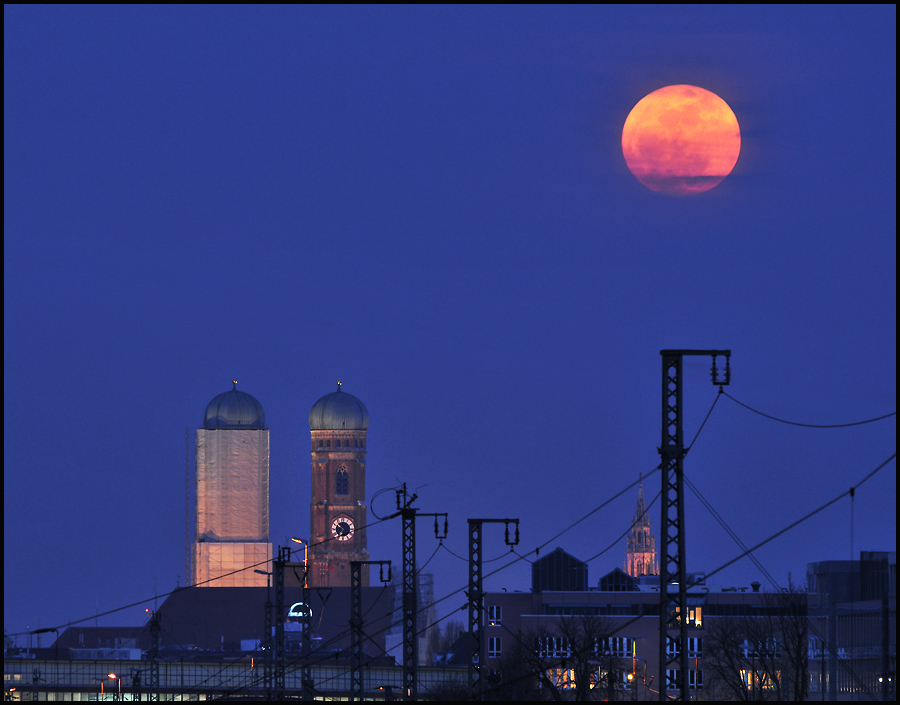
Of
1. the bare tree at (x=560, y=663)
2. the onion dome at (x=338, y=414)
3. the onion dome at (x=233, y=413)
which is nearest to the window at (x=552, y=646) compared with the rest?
the bare tree at (x=560, y=663)

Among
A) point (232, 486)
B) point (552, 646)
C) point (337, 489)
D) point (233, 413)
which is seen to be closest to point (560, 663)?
point (552, 646)

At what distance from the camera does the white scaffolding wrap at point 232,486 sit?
603ft

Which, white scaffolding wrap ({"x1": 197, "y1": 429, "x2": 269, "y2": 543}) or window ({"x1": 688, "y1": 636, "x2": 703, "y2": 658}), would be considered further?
white scaffolding wrap ({"x1": 197, "y1": 429, "x2": 269, "y2": 543})

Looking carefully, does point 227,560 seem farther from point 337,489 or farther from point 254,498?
point 337,489

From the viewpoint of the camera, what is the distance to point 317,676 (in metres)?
129

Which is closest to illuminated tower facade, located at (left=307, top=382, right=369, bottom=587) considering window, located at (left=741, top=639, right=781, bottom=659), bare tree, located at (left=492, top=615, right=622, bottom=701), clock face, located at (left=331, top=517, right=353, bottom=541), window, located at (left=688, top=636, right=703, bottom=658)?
clock face, located at (left=331, top=517, right=353, bottom=541)

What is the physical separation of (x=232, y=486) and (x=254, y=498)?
9.83 ft

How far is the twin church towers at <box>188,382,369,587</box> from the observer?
598ft

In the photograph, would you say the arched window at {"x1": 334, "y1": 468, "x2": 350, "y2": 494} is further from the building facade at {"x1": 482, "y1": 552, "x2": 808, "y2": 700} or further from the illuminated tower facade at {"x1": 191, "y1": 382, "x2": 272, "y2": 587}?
the building facade at {"x1": 482, "y1": 552, "x2": 808, "y2": 700}

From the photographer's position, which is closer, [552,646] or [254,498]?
[552,646]

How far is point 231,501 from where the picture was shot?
184 meters

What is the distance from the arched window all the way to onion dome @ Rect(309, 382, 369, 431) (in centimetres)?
592

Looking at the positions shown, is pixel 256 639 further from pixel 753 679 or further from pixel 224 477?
pixel 753 679

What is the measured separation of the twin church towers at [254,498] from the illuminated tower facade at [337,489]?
0.39 feet
